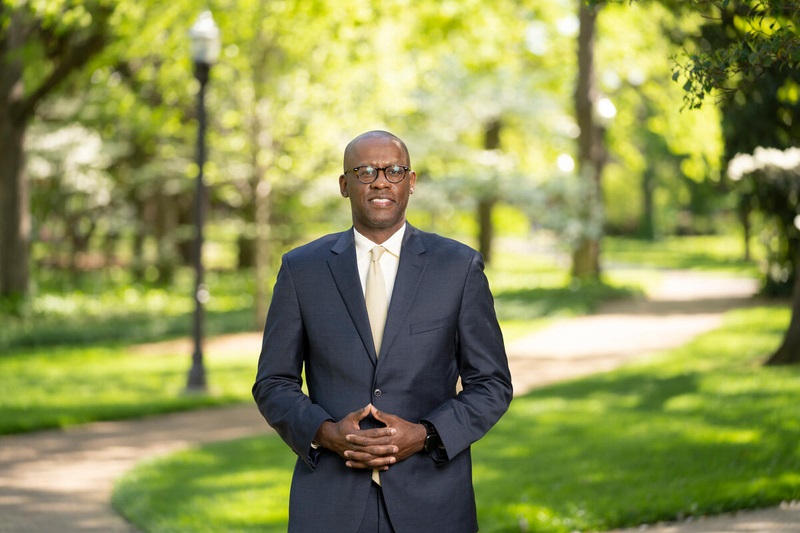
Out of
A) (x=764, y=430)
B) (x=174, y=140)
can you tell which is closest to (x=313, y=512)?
(x=764, y=430)

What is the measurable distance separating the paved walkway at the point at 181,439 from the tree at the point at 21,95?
4357 mm

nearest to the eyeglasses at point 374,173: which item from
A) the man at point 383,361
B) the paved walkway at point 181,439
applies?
the man at point 383,361

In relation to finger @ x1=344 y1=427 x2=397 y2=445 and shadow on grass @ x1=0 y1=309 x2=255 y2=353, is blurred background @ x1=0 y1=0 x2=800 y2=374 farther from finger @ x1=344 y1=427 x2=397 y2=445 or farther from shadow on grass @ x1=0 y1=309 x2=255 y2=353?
finger @ x1=344 y1=427 x2=397 y2=445

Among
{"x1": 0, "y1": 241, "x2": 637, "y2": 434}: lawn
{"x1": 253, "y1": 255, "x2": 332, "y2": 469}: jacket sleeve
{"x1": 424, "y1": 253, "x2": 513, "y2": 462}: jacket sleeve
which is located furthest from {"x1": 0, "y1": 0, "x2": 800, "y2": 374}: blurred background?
{"x1": 253, "y1": 255, "x2": 332, "y2": 469}: jacket sleeve

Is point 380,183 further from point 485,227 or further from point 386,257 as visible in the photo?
point 485,227

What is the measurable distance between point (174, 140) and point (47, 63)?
3.71m

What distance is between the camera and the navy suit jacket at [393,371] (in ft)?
10.3

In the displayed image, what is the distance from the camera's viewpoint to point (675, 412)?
32.9 ft

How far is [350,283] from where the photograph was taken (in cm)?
323

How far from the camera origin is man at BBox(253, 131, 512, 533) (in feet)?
10.3

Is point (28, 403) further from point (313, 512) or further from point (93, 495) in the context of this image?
point (313, 512)

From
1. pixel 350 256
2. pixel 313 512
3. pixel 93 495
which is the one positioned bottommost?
pixel 93 495

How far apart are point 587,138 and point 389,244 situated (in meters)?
23.8

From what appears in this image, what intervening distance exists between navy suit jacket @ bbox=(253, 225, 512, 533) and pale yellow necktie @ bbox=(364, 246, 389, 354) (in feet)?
0.15
